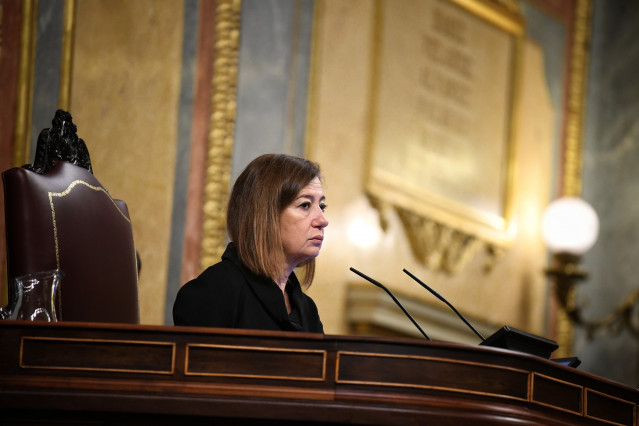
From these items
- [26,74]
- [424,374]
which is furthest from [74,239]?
[26,74]

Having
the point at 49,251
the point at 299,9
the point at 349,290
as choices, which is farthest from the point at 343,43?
the point at 49,251

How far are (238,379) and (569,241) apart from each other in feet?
14.7

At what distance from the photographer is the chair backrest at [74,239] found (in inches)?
115

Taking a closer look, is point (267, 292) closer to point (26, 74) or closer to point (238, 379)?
point (238, 379)

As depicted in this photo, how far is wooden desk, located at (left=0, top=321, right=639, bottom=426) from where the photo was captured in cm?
237

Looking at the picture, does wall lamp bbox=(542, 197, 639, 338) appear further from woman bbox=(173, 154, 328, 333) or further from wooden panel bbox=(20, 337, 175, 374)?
wooden panel bbox=(20, 337, 175, 374)

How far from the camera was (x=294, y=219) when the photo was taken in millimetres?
3023

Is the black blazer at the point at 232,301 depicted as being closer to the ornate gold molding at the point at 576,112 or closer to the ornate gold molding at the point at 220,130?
the ornate gold molding at the point at 220,130

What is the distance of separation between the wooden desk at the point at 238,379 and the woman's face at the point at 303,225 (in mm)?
627

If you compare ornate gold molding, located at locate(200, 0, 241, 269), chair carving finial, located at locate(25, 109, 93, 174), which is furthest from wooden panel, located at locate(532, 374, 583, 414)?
ornate gold molding, located at locate(200, 0, 241, 269)

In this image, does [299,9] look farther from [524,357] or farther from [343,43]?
[524,357]

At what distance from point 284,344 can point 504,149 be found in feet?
14.2

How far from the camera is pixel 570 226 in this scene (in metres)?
6.58

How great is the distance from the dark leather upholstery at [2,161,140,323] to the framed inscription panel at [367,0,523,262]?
8.18 feet
